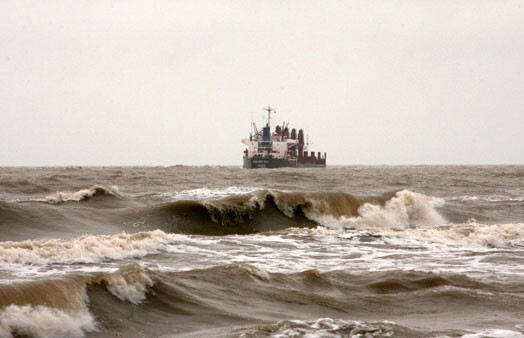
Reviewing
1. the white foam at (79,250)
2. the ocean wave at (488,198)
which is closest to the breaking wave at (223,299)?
the white foam at (79,250)

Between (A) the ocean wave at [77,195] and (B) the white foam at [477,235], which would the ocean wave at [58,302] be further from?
(A) the ocean wave at [77,195]

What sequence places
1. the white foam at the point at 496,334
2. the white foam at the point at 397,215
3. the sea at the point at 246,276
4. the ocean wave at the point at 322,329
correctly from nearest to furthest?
the ocean wave at the point at 322,329, the white foam at the point at 496,334, the sea at the point at 246,276, the white foam at the point at 397,215

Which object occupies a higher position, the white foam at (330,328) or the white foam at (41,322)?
the white foam at (41,322)

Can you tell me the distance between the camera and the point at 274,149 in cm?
10100

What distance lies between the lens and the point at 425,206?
23047 mm

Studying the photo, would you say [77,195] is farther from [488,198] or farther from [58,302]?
[488,198]

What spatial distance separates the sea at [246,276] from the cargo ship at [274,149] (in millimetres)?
75289

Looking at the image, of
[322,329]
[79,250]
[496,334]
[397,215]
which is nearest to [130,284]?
[322,329]

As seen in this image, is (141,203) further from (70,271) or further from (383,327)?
(383,327)

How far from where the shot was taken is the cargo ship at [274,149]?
9519 cm

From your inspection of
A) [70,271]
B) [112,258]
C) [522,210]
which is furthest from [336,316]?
[522,210]

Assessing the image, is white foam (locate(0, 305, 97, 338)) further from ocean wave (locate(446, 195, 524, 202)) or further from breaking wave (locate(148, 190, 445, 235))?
→ ocean wave (locate(446, 195, 524, 202))

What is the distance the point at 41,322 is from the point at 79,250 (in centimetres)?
461

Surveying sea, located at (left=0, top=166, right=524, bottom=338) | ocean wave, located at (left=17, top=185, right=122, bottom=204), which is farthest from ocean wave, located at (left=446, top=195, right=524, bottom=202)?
ocean wave, located at (left=17, top=185, right=122, bottom=204)
